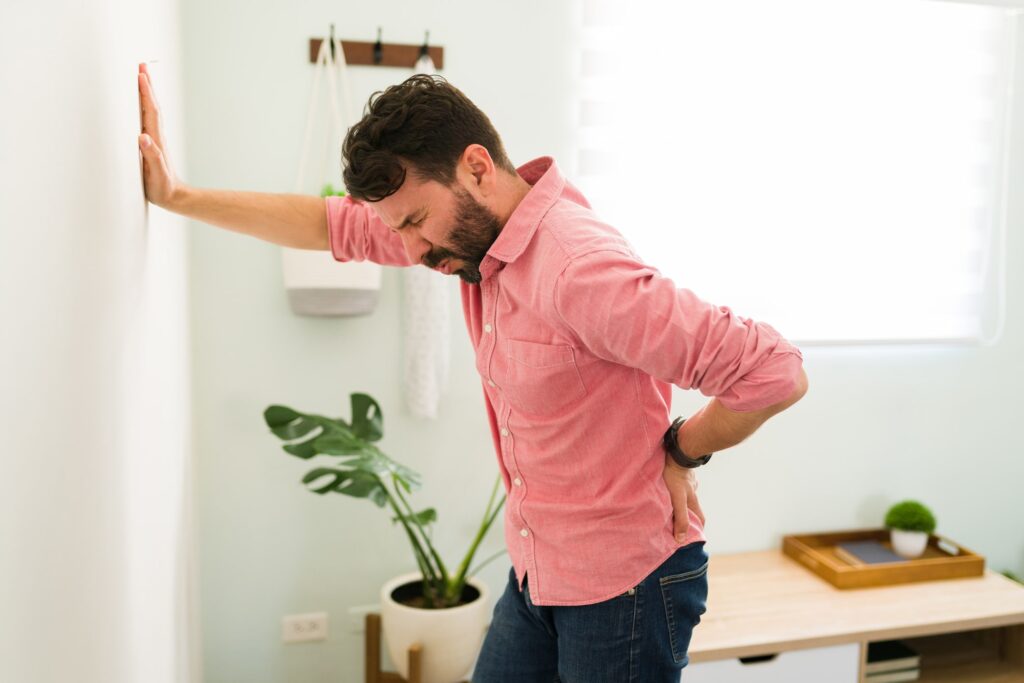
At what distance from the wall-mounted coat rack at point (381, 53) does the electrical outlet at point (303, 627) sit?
1.36 metres

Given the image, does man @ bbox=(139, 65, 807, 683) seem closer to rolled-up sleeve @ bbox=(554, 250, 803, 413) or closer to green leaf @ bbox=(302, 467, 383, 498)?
rolled-up sleeve @ bbox=(554, 250, 803, 413)

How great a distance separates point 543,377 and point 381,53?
1.22 metres

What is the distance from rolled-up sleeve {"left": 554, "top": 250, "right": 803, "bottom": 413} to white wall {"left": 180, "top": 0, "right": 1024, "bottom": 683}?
117 centimetres

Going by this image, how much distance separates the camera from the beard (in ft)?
3.61

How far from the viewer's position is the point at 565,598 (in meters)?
1.20

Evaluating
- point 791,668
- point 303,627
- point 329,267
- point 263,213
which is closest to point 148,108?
point 263,213

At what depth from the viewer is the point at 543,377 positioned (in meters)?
1.13

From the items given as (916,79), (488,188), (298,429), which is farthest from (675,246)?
(488,188)

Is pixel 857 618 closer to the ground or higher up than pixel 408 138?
closer to the ground

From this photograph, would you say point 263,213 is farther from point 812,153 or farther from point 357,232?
point 812,153

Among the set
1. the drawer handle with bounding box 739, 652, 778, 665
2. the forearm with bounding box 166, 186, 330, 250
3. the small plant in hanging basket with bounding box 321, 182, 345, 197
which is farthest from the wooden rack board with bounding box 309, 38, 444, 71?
the drawer handle with bounding box 739, 652, 778, 665

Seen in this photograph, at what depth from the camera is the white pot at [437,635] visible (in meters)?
1.90

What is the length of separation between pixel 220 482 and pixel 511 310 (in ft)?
Result: 3.98

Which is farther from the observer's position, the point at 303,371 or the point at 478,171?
the point at 303,371
